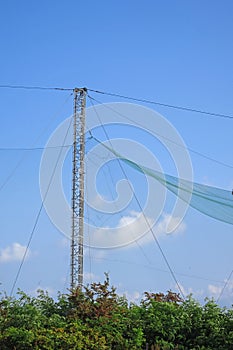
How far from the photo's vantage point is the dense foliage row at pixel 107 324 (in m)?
8.95

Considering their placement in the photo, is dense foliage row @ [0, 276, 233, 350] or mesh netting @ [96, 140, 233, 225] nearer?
dense foliage row @ [0, 276, 233, 350]

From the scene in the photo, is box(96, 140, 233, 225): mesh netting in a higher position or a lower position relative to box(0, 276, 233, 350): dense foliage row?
higher

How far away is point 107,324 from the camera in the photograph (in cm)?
959

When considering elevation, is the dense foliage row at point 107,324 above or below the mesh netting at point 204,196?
below

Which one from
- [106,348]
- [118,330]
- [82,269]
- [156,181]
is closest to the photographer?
[106,348]

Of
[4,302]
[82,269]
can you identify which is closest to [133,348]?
[4,302]

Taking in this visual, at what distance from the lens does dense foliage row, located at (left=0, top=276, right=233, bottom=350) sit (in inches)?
352

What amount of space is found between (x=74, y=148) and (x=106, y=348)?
11336mm

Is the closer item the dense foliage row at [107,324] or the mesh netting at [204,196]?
the dense foliage row at [107,324]

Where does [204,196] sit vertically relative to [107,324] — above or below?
above

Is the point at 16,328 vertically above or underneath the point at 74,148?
underneath

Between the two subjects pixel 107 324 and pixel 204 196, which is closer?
pixel 107 324

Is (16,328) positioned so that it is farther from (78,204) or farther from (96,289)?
(78,204)

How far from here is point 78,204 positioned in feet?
64.1
